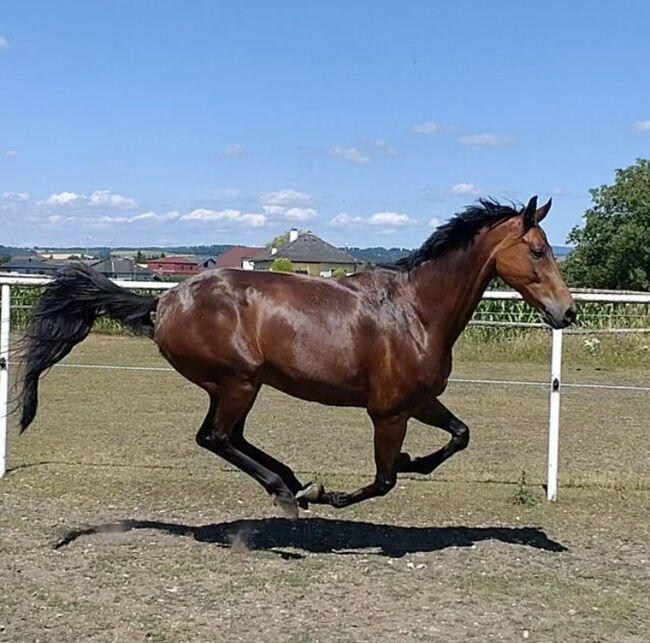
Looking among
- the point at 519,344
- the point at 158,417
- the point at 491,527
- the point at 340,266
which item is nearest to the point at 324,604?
the point at 491,527

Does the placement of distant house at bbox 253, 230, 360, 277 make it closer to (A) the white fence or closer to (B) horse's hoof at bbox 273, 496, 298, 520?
(A) the white fence

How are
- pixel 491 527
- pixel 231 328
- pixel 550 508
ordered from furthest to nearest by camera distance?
1. pixel 550 508
2. pixel 491 527
3. pixel 231 328

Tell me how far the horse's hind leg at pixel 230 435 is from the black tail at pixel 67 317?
741 mm

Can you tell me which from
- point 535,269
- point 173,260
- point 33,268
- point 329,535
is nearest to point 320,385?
point 329,535

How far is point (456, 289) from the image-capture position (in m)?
5.14

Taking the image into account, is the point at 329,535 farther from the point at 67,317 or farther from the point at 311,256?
the point at 311,256

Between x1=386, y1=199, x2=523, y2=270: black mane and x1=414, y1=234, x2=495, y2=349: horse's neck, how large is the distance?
0.06m

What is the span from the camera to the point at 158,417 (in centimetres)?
1112

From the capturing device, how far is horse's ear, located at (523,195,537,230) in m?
4.84

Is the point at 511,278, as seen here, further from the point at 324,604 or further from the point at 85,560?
the point at 85,560

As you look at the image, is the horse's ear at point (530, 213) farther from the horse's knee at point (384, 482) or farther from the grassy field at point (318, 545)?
the grassy field at point (318, 545)

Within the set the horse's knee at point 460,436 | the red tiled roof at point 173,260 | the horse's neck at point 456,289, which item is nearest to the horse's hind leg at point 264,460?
the horse's knee at point 460,436

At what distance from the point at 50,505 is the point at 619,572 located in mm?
3850

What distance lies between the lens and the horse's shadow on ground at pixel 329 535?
5344mm
